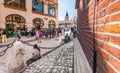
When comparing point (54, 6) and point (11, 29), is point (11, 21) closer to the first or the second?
point (11, 29)

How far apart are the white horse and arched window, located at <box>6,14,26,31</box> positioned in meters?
19.6

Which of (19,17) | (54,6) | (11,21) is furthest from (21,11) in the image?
(54,6)

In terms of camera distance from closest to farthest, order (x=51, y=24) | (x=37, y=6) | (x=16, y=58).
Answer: (x=16, y=58)
(x=37, y=6)
(x=51, y=24)

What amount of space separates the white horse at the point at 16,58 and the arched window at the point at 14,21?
64.2 feet

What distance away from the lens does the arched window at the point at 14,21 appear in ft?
78.2

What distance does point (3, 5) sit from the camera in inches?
890

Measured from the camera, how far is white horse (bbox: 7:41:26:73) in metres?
4.74

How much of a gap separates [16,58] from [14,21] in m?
21.1

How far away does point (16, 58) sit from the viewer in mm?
4801

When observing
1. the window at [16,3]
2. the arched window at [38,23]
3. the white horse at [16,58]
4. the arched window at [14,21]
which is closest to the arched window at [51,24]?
the arched window at [38,23]

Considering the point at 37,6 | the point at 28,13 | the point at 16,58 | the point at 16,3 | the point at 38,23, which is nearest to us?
the point at 16,58

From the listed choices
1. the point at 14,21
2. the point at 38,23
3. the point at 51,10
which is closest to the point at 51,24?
the point at 51,10

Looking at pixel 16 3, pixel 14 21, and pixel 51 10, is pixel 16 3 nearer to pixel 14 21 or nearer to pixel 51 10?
pixel 14 21

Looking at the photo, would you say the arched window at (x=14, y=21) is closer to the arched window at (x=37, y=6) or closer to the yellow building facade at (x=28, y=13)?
the yellow building facade at (x=28, y=13)
